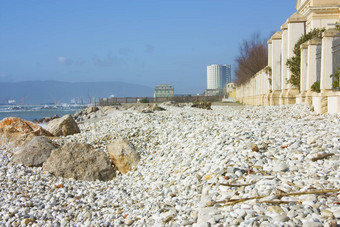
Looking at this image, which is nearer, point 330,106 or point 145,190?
point 145,190

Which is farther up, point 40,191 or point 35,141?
point 35,141

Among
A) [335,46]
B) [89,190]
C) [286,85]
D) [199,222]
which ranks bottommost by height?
[89,190]

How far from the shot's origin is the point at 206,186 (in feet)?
15.3

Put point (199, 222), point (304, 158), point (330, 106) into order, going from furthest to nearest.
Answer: point (330, 106) < point (304, 158) < point (199, 222)

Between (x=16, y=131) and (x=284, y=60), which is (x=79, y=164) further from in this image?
(x=284, y=60)

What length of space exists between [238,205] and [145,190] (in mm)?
2524

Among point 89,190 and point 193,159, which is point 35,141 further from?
point 193,159

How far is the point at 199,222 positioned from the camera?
3.54m

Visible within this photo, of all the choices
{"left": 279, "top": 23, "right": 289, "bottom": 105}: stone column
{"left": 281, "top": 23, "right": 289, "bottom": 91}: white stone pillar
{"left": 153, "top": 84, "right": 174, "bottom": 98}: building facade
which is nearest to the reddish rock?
{"left": 279, "top": 23, "right": 289, "bottom": 105}: stone column

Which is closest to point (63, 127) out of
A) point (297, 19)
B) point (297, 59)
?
point (297, 59)

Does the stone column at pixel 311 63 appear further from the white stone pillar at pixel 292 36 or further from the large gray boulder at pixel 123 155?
the large gray boulder at pixel 123 155

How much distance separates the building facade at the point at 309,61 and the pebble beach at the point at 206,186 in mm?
4430

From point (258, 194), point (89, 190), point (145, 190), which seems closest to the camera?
point (258, 194)

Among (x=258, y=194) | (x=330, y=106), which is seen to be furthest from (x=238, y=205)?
(x=330, y=106)
